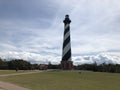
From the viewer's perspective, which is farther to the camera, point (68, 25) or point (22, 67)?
point (22, 67)

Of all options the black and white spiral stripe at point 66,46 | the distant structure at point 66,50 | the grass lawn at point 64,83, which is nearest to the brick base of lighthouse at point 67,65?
the distant structure at point 66,50

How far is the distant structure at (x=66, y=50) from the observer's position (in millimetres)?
61094

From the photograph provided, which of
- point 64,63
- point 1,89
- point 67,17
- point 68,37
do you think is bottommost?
point 1,89

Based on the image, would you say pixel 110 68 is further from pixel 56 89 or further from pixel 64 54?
pixel 56 89

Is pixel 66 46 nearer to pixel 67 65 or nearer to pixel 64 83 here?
pixel 67 65

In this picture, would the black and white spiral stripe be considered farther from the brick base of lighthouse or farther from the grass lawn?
the grass lawn

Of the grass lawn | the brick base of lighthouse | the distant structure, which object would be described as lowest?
the grass lawn

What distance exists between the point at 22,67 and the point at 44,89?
6836 centimetres

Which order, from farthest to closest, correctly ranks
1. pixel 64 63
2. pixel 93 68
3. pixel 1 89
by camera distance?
pixel 93 68 → pixel 64 63 → pixel 1 89

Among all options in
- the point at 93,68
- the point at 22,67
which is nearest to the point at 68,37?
the point at 93,68

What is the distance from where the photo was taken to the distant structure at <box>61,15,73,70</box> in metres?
61.1

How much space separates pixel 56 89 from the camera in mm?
20594

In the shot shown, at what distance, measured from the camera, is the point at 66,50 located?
6178 cm

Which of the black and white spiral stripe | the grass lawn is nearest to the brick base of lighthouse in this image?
the black and white spiral stripe
